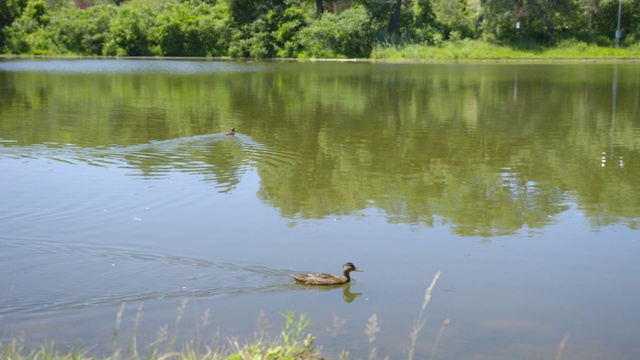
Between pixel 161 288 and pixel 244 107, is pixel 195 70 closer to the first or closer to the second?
pixel 244 107

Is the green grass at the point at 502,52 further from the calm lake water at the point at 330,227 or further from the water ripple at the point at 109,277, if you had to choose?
the water ripple at the point at 109,277

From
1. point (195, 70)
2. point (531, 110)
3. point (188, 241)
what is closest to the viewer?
point (188, 241)

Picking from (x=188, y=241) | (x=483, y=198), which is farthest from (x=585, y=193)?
(x=188, y=241)

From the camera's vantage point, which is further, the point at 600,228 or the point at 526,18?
the point at 526,18

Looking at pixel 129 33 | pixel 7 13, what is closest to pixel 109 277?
pixel 129 33

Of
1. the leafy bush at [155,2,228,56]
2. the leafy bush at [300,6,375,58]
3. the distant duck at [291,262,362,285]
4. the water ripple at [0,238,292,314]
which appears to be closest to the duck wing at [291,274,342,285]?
the distant duck at [291,262,362,285]

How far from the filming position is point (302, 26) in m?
56.3

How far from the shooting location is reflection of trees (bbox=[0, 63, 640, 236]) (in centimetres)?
1145

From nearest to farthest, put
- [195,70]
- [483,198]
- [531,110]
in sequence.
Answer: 1. [483,198]
2. [531,110]
3. [195,70]

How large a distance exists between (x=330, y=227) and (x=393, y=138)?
23.7 ft

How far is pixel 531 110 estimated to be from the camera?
2225cm

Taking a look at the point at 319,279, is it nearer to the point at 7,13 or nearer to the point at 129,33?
the point at 129,33

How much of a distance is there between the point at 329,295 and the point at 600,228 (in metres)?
3.98

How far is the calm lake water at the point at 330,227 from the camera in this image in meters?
7.00
